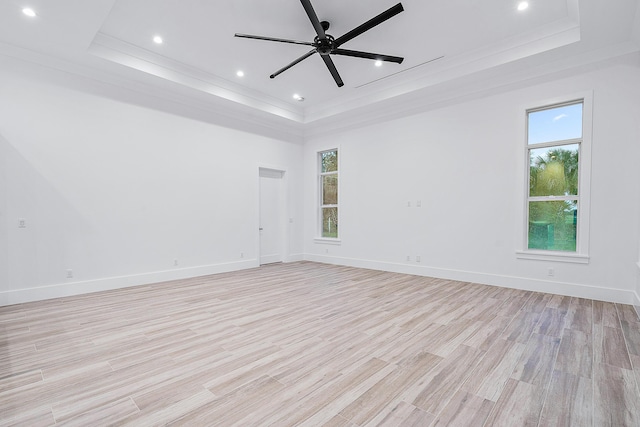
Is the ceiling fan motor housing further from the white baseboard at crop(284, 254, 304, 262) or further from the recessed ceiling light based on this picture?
the white baseboard at crop(284, 254, 304, 262)

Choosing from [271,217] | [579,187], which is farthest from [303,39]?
[579,187]

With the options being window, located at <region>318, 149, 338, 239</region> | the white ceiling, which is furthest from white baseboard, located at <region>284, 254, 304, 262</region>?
the white ceiling

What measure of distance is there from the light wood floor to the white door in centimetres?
311

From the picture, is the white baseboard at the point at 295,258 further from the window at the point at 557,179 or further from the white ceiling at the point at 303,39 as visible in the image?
the window at the point at 557,179

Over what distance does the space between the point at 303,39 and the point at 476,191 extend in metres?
3.73

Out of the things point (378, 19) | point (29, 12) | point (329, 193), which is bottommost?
point (329, 193)

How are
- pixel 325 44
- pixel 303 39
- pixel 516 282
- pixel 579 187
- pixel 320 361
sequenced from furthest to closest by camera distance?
pixel 516 282 < pixel 303 39 < pixel 579 187 < pixel 325 44 < pixel 320 361

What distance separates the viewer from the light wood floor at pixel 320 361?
1706mm

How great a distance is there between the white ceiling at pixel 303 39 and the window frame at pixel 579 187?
0.52 m

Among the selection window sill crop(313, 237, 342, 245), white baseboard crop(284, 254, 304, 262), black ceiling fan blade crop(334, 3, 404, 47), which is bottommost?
white baseboard crop(284, 254, 304, 262)

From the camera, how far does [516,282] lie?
183 inches

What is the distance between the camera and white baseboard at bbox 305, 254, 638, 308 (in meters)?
3.91

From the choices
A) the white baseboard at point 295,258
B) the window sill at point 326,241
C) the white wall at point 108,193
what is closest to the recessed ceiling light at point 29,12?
the white wall at point 108,193

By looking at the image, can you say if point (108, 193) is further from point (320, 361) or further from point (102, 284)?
point (320, 361)
